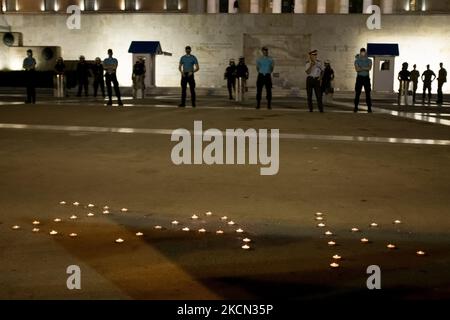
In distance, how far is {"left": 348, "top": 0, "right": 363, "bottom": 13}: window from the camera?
50.1 metres

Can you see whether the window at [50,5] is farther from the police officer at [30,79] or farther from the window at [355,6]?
the police officer at [30,79]

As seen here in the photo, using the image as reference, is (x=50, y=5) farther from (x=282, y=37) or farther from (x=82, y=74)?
(x=82, y=74)

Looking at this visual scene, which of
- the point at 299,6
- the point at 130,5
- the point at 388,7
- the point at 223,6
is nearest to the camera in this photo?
the point at 388,7

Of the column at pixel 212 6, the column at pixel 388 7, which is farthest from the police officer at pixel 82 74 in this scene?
the column at pixel 388 7

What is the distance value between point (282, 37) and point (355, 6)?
18.5 metres

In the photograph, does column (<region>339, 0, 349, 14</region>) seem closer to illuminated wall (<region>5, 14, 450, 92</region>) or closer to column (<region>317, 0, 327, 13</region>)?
column (<region>317, 0, 327, 13</region>)

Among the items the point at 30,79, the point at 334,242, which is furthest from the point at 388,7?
the point at 334,242

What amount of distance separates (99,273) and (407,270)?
2.07 metres

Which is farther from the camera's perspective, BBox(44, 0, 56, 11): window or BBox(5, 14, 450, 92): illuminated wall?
BBox(44, 0, 56, 11): window

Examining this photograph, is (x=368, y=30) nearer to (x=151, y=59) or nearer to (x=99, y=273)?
(x=151, y=59)

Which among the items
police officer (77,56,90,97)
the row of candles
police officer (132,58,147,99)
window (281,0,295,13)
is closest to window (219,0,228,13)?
window (281,0,295,13)

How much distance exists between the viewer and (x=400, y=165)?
9156 millimetres

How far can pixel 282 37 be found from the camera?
34.0 meters

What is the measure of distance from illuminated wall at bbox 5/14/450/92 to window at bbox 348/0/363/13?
1639cm
